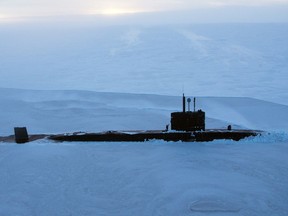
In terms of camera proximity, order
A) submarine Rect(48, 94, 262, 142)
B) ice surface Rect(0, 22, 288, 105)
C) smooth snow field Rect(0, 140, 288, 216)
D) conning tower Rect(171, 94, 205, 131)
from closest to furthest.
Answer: smooth snow field Rect(0, 140, 288, 216) → conning tower Rect(171, 94, 205, 131) → submarine Rect(48, 94, 262, 142) → ice surface Rect(0, 22, 288, 105)

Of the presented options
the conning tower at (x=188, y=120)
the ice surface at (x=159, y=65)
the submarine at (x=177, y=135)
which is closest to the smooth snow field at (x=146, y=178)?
the submarine at (x=177, y=135)

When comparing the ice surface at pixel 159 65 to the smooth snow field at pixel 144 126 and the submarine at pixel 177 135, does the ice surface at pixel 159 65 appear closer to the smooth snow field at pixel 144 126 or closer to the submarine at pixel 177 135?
the smooth snow field at pixel 144 126

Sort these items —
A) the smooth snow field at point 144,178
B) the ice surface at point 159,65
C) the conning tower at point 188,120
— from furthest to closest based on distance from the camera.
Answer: the ice surface at point 159,65, the conning tower at point 188,120, the smooth snow field at point 144,178

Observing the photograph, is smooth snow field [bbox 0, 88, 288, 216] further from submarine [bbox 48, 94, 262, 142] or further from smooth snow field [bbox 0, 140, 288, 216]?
submarine [bbox 48, 94, 262, 142]

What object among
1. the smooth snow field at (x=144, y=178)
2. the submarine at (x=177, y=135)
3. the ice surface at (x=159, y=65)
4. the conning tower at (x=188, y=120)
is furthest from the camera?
the ice surface at (x=159, y=65)

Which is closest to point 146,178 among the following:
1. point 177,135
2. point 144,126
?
point 177,135

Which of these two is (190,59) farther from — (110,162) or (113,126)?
(110,162)

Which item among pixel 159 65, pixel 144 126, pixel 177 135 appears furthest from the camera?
pixel 159 65

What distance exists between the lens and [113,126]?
1551 cm

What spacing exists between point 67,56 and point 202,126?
99.4ft

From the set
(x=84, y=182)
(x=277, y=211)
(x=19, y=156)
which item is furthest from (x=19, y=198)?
(x=277, y=211)

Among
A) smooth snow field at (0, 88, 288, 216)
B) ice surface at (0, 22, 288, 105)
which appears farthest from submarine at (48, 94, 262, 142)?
ice surface at (0, 22, 288, 105)

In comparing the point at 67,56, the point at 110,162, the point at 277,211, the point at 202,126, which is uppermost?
the point at 67,56

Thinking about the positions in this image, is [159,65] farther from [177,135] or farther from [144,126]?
[177,135]
